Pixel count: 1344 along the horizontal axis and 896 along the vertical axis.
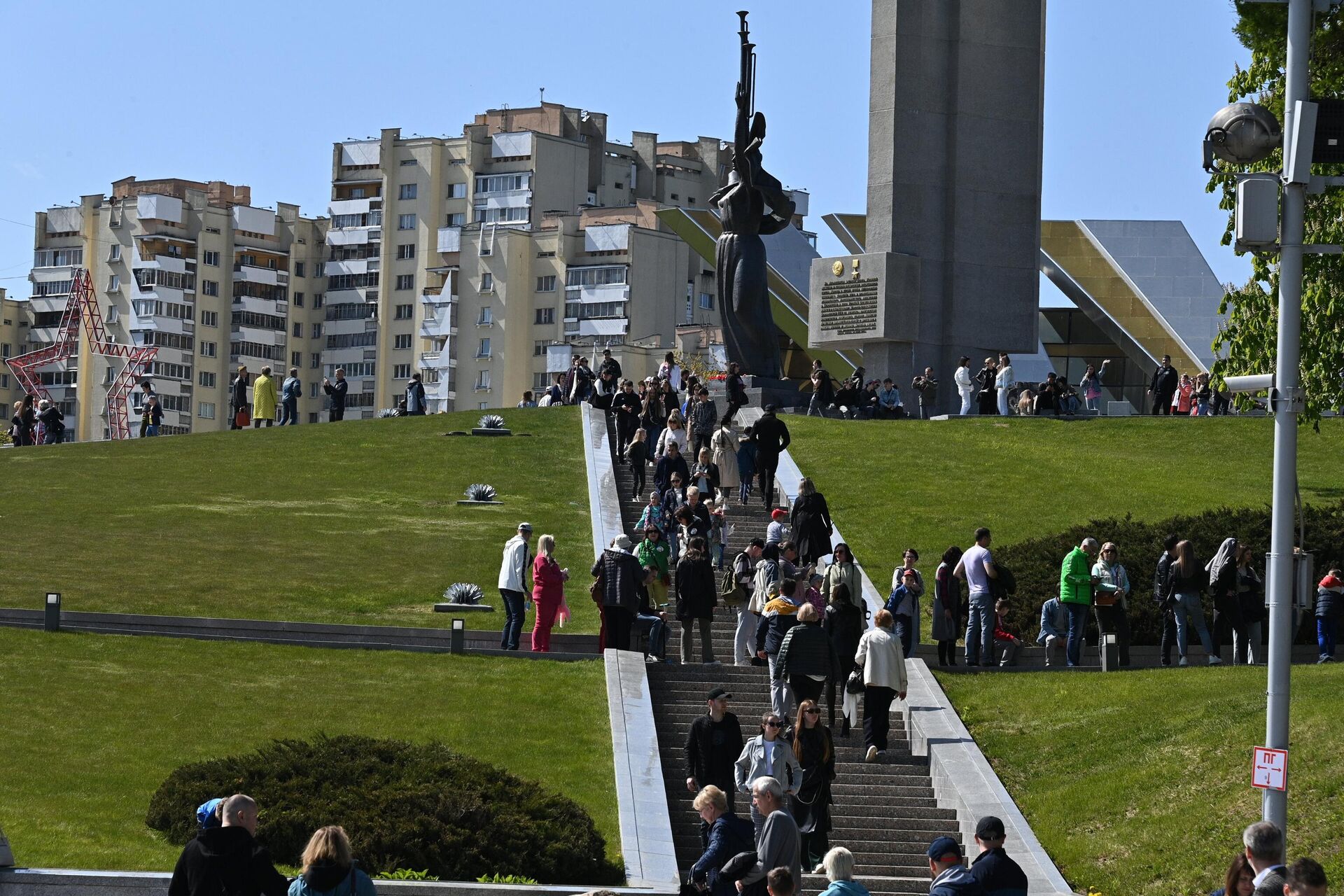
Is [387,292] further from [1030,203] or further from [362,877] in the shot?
[362,877]

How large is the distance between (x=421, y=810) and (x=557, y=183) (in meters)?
110

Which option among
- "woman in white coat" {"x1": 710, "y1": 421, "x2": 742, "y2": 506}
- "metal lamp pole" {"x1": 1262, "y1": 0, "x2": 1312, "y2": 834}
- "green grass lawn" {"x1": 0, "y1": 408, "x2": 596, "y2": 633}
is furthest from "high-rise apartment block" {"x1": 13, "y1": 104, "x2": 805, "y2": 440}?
"metal lamp pole" {"x1": 1262, "y1": 0, "x2": 1312, "y2": 834}

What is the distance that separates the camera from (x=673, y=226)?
78.8m

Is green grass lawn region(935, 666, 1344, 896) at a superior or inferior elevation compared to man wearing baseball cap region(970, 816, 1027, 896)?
inferior

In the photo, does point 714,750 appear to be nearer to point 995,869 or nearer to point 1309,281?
point 995,869

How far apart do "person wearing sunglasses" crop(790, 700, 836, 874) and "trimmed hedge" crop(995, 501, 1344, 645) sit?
8.05 metres

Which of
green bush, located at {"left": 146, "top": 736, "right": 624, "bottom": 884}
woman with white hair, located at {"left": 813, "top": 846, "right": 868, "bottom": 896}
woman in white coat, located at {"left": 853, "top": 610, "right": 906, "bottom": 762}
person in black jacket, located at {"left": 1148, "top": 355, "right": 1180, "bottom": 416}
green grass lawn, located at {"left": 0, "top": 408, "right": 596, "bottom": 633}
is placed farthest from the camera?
person in black jacket, located at {"left": 1148, "top": 355, "right": 1180, "bottom": 416}

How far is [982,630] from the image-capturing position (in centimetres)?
2131

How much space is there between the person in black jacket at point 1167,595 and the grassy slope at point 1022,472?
235 centimetres

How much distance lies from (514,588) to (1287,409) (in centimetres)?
1122

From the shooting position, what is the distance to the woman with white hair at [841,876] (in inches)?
405

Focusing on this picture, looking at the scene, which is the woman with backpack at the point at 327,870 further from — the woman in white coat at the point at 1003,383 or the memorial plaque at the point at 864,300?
the memorial plaque at the point at 864,300

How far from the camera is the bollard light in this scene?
2134 cm

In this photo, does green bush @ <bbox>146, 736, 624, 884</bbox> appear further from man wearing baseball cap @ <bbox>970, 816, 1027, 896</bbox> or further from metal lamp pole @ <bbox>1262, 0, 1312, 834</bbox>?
metal lamp pole @ <bbox>1262, 0, 1312, 834</bbox>
